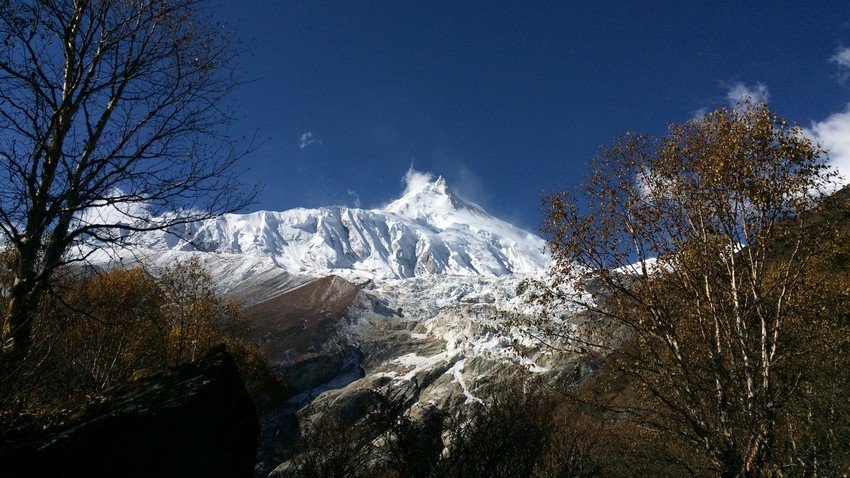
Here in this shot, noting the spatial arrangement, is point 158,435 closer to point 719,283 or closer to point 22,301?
point 22,301

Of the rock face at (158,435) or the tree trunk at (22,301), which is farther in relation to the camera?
the tree trunk at (22,301)

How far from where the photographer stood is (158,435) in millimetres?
5758

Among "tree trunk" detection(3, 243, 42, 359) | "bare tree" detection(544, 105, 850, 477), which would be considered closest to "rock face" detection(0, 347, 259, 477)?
"tree trunk" detection(3, 243, 42, 359)

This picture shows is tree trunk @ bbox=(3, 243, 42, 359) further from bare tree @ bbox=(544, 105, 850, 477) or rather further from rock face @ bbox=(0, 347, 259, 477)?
bare tree @ bbox=(544, 105, 850, 477)

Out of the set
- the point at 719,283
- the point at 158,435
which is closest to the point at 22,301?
the point at 158,435

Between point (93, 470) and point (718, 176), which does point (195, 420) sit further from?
point (718, 176)

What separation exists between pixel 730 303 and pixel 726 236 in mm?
1659

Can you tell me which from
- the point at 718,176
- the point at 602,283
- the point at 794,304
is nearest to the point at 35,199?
the point at 602,283

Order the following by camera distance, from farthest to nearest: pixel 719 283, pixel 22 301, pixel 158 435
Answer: pixel 719 283, pixel 158 435, pixel 22 301

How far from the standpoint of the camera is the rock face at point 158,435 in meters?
5.02

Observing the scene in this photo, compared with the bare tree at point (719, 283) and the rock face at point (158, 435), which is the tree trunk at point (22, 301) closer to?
the rock face at point (158, 435)

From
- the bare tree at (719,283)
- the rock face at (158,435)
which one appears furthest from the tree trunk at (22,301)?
the bare tree at (719,283)

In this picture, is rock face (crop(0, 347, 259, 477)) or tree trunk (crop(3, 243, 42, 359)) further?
tree trunk (crop(3, 243, 42, 359))

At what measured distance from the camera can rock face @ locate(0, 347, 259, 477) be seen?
5.02 meters
